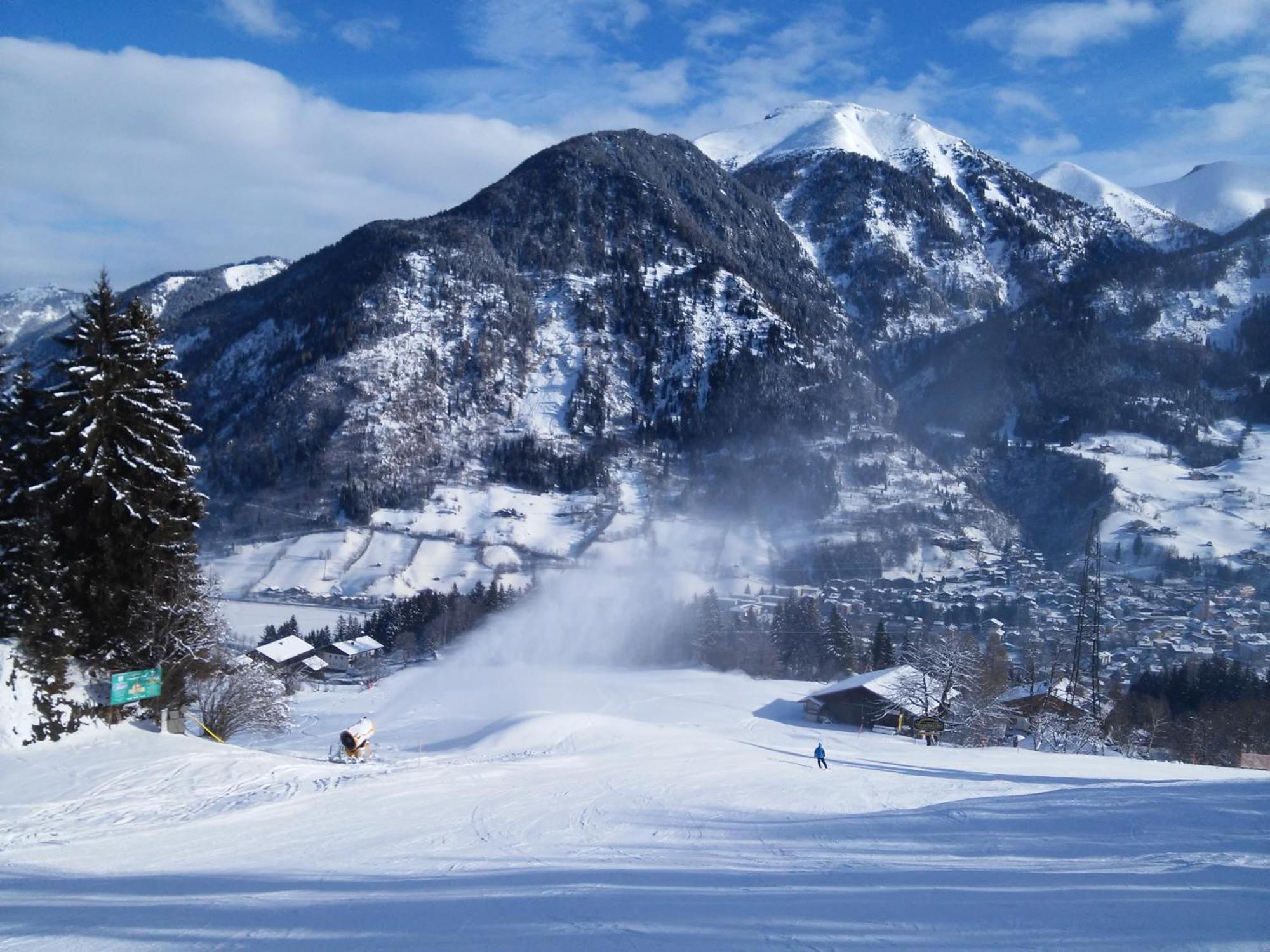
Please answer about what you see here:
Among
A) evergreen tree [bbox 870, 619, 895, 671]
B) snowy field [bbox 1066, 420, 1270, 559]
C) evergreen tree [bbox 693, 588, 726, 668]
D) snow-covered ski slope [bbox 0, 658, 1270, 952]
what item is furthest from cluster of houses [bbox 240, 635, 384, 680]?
snowy field [bbox 1066, 420, 1270, 559]

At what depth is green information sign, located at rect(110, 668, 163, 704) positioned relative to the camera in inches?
850

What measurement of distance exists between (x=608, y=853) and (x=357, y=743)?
48.7ft

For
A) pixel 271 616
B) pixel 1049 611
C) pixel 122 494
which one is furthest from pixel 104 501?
pixel 1049 611

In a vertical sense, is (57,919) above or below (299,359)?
below

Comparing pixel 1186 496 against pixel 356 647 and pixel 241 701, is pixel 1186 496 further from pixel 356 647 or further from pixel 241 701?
pixel 241 701

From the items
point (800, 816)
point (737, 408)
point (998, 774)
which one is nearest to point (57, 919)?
point (800, 816)

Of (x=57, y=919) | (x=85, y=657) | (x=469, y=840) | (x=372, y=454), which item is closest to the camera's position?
(x=57, y=919)

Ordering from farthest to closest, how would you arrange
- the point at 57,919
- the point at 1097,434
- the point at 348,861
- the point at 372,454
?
the point at 1097,434
the point at 372,454
the point at 348,861
the point at 57,919

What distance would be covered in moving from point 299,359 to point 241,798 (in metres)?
147

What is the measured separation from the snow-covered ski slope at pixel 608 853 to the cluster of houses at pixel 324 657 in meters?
46.7

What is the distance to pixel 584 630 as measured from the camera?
7025cm

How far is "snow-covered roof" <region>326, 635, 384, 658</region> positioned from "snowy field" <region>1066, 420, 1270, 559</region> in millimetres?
86781

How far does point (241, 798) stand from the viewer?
17172mm

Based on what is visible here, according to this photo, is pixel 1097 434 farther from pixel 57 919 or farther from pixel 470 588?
pixel 57 919
